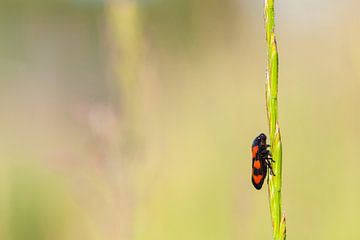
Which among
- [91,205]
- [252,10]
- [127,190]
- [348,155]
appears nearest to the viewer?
[127,190]

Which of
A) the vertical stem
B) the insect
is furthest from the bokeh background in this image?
the vertical stem

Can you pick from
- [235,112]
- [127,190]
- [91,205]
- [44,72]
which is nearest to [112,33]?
[127,190]

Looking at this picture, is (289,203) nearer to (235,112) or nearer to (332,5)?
(235,112)

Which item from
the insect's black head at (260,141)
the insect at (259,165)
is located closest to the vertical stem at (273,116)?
the insect at (259,165)

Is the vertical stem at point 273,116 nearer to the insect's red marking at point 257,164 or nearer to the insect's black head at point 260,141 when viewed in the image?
the insect's red marking at point 257,164

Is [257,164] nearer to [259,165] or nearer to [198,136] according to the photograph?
[259,165]
